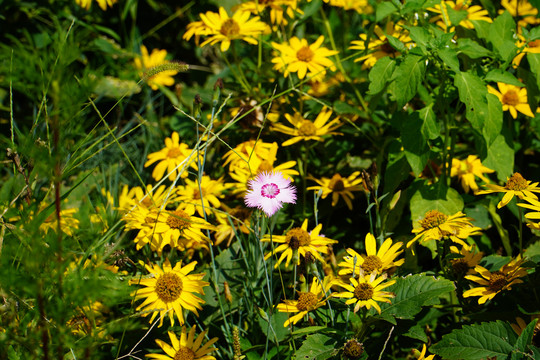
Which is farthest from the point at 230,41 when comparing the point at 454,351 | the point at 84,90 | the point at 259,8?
the point at 454,351

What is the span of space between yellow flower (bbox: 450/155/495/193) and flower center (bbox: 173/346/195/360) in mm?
1037

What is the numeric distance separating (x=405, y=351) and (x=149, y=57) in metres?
2.25

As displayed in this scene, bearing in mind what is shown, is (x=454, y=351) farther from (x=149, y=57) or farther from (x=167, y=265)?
(x=149, y=57)

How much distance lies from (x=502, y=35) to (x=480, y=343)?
0.90m

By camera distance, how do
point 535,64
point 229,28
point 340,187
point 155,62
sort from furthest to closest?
point 155,62 < point 229,28 < point 340,187 < point 535,64

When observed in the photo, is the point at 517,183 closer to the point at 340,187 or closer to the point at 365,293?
the point at 365,293

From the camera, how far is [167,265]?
139 cm

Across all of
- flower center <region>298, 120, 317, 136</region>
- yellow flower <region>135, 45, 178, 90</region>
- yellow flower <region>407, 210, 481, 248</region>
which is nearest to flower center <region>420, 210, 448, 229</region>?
yellow flower <region>407, 210, 481, 248</region>

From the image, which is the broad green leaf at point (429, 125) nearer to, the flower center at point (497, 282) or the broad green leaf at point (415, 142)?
A: the broad green leaf at point (415, 142)

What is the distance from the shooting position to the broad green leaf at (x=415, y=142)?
62.0 inches

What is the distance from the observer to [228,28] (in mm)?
1941

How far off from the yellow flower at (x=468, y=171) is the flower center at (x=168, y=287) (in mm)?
1000

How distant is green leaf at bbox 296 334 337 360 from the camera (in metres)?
1.25

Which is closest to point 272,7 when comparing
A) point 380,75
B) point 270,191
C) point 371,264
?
point 380,75
